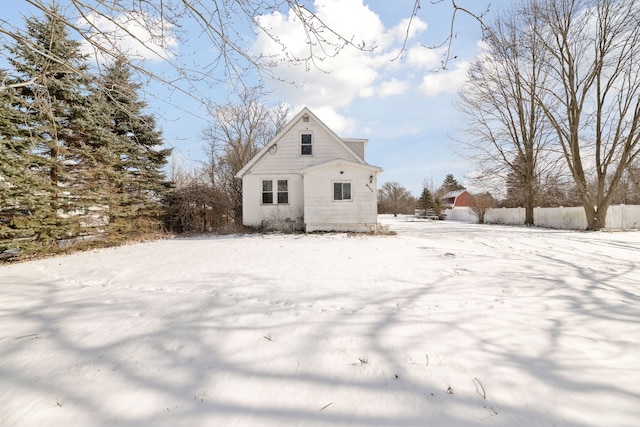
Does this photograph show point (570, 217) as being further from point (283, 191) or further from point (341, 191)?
point (283, 191)

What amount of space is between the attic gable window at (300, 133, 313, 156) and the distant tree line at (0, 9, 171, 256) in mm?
7008

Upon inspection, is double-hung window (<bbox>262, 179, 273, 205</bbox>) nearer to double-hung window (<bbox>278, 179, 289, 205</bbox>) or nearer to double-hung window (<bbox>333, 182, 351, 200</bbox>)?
double-hung window (<bbox>278, 179, 289, 205</bbox>)

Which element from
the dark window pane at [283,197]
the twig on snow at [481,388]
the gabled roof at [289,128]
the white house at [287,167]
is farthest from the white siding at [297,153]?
the twig on snow at [481,388]

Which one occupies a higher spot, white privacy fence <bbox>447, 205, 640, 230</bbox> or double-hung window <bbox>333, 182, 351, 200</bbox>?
double-hung window <bbox>333, 182, 351, 200</bbox>

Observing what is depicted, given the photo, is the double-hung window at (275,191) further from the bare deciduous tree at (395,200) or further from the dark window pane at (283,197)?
the bare deciduous tree at (395,200)

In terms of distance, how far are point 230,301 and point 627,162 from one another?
845 inches

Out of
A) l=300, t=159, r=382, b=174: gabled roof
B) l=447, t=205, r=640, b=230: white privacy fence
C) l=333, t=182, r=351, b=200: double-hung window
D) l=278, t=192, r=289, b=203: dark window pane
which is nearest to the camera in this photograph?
l=300, t=159, r=382, b=174: gabled roof

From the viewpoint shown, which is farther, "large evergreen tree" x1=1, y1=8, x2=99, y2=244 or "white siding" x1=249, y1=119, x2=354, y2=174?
"white siding" x1=249, y1=119, x2=354, y2=174

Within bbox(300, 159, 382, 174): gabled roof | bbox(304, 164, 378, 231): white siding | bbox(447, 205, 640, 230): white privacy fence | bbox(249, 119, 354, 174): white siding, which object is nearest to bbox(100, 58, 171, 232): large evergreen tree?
bbox(249, 119, 354, 174): white siding

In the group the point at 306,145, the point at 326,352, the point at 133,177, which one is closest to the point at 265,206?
the point at 306,145

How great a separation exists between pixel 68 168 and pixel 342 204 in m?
11.6

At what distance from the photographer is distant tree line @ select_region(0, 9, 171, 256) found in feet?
23.1

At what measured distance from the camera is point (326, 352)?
2627mm

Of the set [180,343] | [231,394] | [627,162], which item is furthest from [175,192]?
[627,162]
